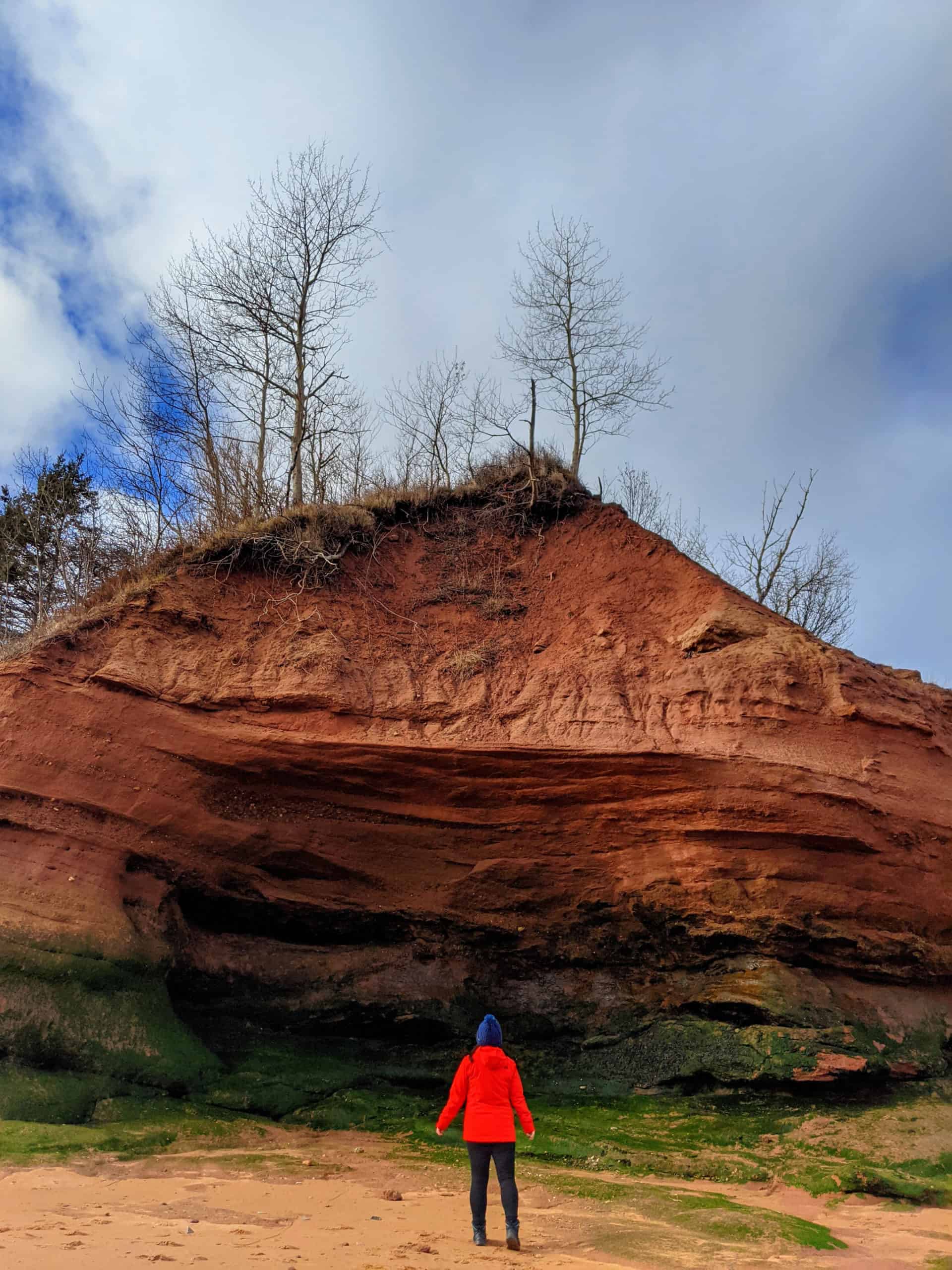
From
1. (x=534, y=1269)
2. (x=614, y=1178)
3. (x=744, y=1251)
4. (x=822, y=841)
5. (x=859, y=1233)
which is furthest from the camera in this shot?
(x=822, y=841)

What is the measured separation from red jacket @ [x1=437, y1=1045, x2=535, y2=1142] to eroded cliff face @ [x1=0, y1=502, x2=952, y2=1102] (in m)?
3.65

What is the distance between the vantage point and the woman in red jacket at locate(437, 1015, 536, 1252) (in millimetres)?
5270

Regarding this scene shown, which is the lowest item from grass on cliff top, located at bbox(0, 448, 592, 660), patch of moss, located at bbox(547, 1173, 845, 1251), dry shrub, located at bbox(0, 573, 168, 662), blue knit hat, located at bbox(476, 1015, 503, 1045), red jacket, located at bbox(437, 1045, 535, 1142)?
patch of moss, located at bbox(547, 1173, 845, 1251)

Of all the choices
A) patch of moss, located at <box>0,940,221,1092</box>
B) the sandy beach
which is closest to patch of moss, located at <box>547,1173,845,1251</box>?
the sandy beach

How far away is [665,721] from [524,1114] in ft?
15.3

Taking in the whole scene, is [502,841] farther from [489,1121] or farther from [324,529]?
[324,529]

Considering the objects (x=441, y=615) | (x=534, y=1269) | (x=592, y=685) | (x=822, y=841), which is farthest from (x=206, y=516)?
(x=534, y=1269)

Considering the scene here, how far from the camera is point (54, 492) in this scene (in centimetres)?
1741

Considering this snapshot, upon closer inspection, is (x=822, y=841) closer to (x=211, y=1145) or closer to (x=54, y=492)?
(x=211, y=1145)

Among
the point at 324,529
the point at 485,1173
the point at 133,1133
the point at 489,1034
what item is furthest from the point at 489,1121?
the point at 324,529

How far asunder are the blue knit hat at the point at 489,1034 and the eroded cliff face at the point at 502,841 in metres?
3.62

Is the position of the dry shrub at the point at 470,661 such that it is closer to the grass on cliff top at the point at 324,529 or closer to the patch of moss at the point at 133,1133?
the grass on cliff top at the point at 324,529

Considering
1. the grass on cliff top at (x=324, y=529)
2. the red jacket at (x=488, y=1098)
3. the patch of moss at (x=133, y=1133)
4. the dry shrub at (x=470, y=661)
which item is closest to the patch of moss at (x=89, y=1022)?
the patch of moss at (x=133, y=1133)

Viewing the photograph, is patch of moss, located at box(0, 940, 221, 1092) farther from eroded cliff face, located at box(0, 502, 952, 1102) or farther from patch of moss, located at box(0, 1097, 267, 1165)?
patch of moss, located at box(0, 1097, 267, 1165)
